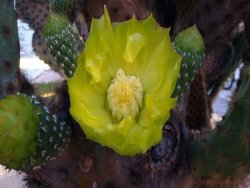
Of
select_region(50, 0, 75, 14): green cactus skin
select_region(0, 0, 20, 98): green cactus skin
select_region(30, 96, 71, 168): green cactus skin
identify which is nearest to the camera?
select_region(30, 96, 71, 168): green cactus skin

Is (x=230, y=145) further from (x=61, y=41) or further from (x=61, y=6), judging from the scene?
(x=61, y=6)

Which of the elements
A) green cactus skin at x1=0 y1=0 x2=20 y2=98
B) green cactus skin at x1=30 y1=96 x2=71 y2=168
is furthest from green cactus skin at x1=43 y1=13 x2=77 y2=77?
green cactus skin at x1=0 y1=0 x2=20 y2=98

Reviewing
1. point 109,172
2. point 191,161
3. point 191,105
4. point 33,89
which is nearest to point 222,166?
point 191,161

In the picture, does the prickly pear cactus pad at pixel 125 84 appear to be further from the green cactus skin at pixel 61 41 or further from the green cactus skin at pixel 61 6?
the green cactus skin at pixel 61 6

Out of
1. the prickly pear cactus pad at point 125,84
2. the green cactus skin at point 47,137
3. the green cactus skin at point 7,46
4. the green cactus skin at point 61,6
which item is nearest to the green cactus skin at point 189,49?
the prickly pear cactus pad at point 125,84

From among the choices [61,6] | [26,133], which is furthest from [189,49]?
[61,6]

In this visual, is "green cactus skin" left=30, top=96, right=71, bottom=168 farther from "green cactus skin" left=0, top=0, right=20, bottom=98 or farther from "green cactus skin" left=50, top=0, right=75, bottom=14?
"green cactus skin" left=50, top=0, right=75, bottom=14
